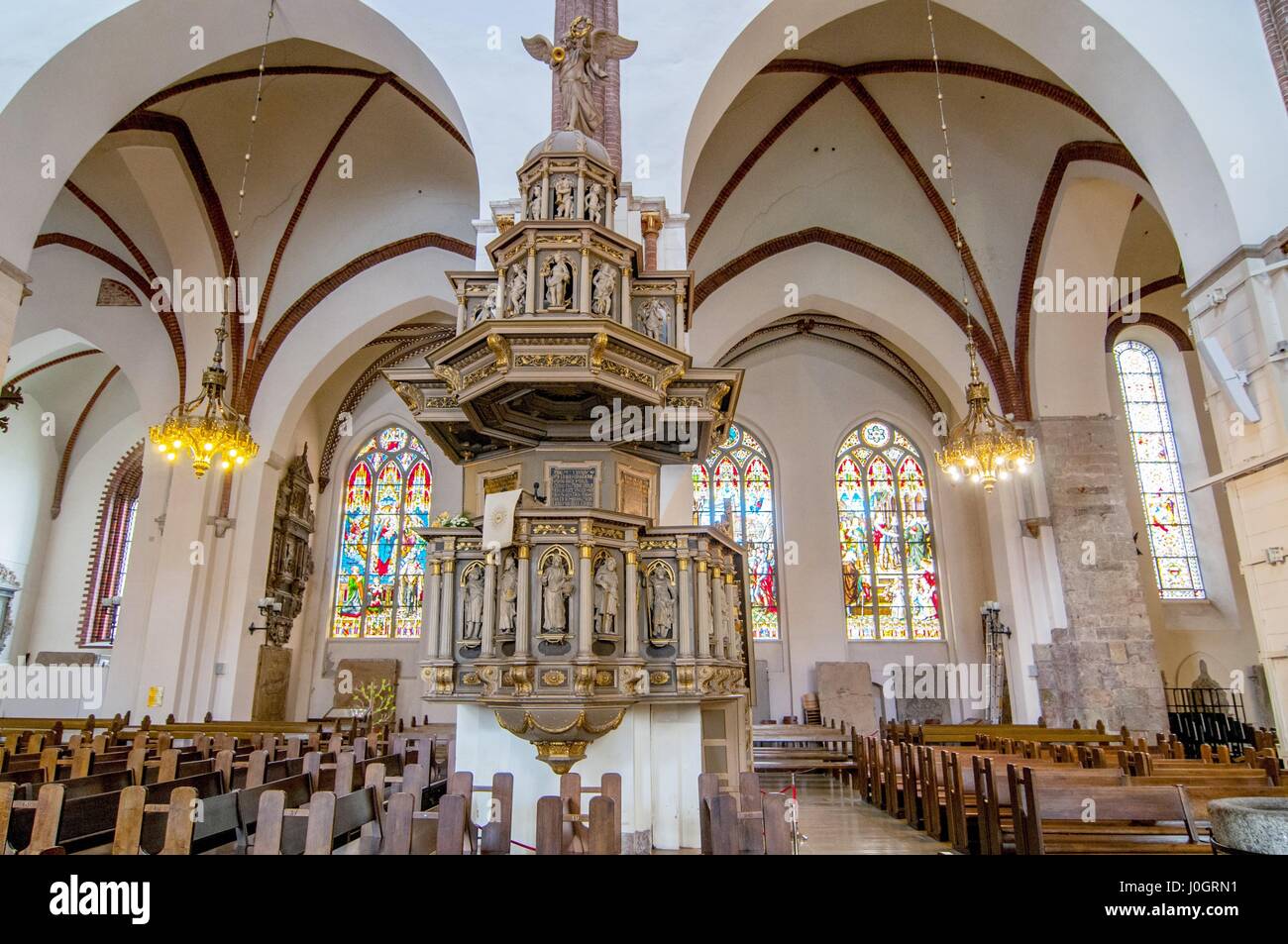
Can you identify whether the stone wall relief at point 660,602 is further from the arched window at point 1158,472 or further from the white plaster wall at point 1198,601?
the arched window at point 1158,472

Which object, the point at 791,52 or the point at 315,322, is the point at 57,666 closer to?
the point at 315,322

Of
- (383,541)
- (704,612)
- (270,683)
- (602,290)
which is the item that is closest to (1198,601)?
(704,612)

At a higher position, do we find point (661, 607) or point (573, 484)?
point (573, 484)

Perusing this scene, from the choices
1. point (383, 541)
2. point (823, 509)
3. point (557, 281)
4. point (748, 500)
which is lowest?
point (557, 281)

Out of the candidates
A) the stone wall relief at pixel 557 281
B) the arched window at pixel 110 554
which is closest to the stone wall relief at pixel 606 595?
the stone wall relief at pixel 557 281

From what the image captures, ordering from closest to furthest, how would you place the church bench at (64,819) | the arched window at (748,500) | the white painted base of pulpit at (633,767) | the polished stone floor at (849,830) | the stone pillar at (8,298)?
the church bench at (64,819)
the white painted base of pulpit at (633,767)
the polished stone floor at (849,830)
the stone pillar at (8,298)
the arched window at (748,500)

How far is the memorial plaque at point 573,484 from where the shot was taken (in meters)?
6.16

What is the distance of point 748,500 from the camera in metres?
18.1

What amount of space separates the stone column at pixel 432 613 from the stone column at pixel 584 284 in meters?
2.13

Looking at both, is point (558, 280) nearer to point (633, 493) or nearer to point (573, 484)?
point (573, 484)

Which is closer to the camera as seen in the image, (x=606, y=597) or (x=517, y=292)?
(x=606, y=597)

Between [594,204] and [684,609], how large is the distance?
11.4 ft
